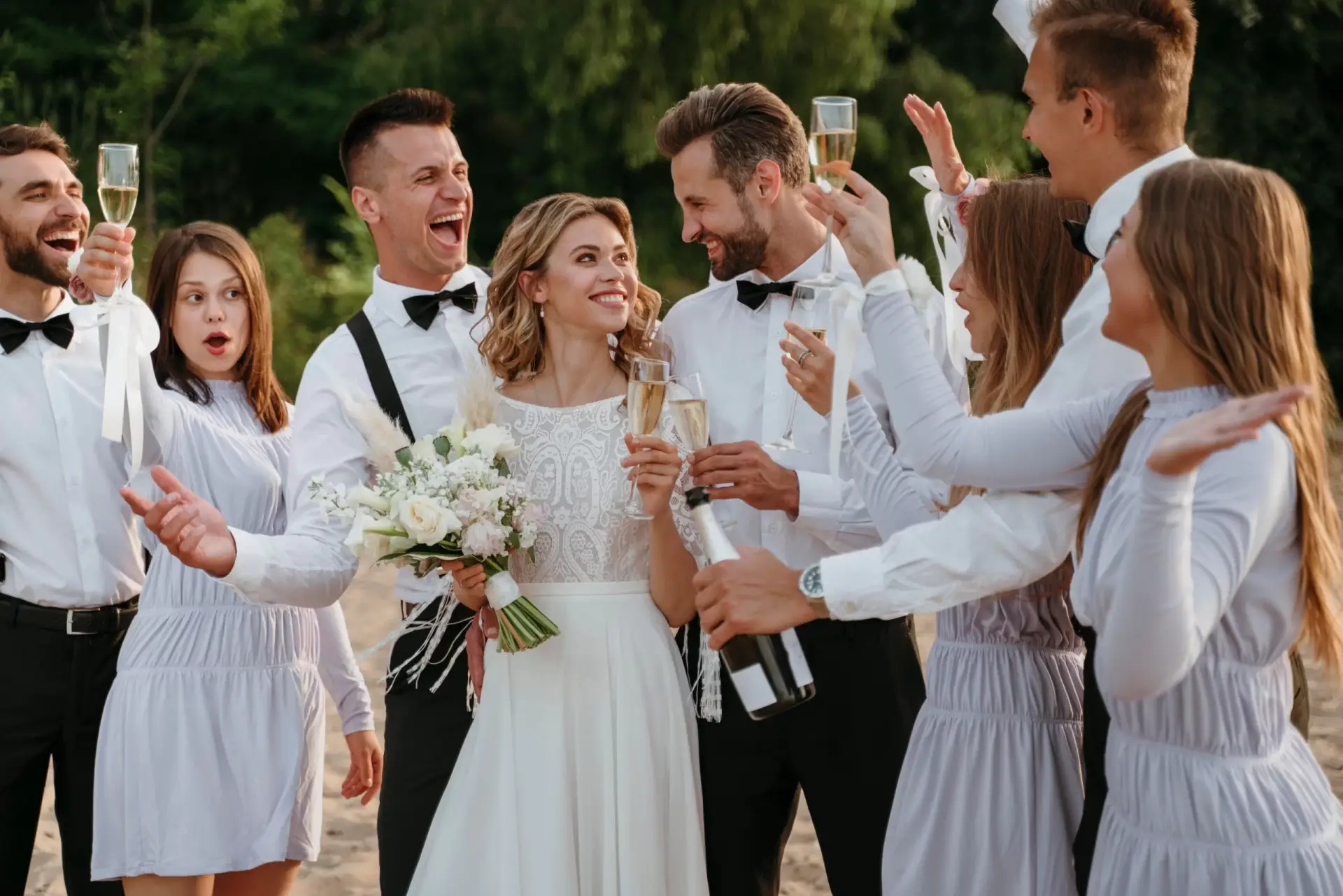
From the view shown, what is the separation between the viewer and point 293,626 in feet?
14.5

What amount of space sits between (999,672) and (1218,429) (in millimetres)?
1217

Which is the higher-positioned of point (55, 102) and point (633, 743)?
point (55, 102)

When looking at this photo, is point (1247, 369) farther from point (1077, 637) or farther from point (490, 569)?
point (490, 569)

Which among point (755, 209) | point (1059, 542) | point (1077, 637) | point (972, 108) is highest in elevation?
point (972, 108)

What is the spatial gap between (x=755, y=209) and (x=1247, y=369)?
6.41ft

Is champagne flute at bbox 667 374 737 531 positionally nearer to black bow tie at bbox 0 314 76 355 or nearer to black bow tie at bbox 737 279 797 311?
black bow tie at bbox 737 279 797 311

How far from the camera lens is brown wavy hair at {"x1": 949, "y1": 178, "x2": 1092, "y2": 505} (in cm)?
307

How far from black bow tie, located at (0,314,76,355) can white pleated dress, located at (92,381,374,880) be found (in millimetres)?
446

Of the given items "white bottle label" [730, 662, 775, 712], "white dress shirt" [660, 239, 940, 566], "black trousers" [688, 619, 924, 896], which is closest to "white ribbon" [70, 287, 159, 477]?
"white dress shirt" [660, 239, 940, 566]

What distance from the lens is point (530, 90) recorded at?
680 inches

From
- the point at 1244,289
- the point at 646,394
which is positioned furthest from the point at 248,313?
the point at 1244,289

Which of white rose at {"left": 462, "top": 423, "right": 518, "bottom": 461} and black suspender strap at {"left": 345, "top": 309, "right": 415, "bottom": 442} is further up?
black suspender strap at {"left": 345, "top": 309, "right": 415, "bottom": 442}

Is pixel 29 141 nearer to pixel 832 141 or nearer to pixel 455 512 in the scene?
pixel 455 512

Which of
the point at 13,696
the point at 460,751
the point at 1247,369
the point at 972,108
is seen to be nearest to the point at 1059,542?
the point at 1247,369
